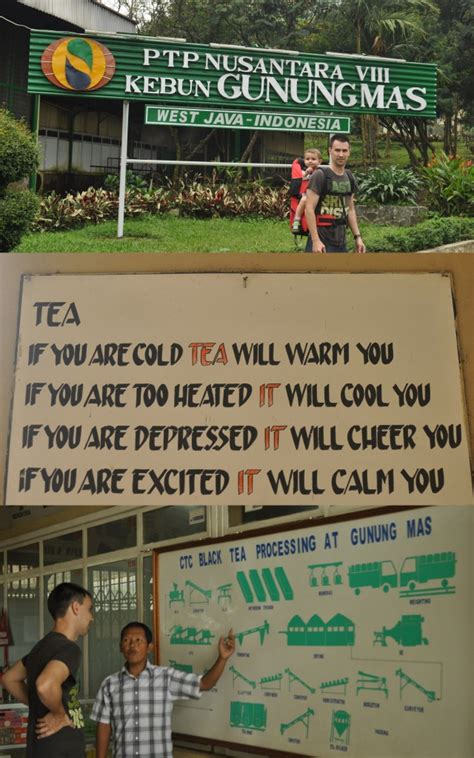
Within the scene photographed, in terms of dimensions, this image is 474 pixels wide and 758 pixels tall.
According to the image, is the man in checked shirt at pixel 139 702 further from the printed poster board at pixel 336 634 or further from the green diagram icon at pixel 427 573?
the green diagram icon at pixel 427 573

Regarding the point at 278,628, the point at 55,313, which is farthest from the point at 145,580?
the point at 55,313

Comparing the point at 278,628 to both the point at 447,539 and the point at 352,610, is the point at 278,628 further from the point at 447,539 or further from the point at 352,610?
the point at 447,539

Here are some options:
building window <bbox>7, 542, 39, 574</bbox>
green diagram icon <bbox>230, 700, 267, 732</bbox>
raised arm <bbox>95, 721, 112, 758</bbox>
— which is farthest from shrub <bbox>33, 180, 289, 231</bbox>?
raised arm <bbox>95, 721, 112, 758</bbox>

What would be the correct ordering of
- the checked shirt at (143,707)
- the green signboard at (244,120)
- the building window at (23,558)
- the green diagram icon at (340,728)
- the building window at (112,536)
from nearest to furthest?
the green diagram icon at (340,728)
the checked shirt at (143,707)
the building window at (112,536)
the building window at (23,558)
the green signboard at (244,120)

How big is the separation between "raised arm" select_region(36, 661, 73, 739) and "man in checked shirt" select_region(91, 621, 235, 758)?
2.23 ft

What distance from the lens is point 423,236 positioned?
33.3ft

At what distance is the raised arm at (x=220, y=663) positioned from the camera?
393 cm

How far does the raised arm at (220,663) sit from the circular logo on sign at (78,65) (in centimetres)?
958

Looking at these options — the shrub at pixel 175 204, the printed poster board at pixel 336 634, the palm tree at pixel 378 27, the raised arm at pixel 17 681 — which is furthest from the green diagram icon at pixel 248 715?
the palm tree at pixel 378 27

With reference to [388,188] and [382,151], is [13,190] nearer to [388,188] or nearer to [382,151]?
[388,188]

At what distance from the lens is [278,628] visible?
A: 4004 mm

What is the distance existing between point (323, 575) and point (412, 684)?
0.55 m

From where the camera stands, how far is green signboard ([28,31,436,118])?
12836mm

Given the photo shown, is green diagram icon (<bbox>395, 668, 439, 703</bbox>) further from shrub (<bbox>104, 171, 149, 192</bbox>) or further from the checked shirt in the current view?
shrub (<bbox>104, 171, 149, 192</bbox>)
